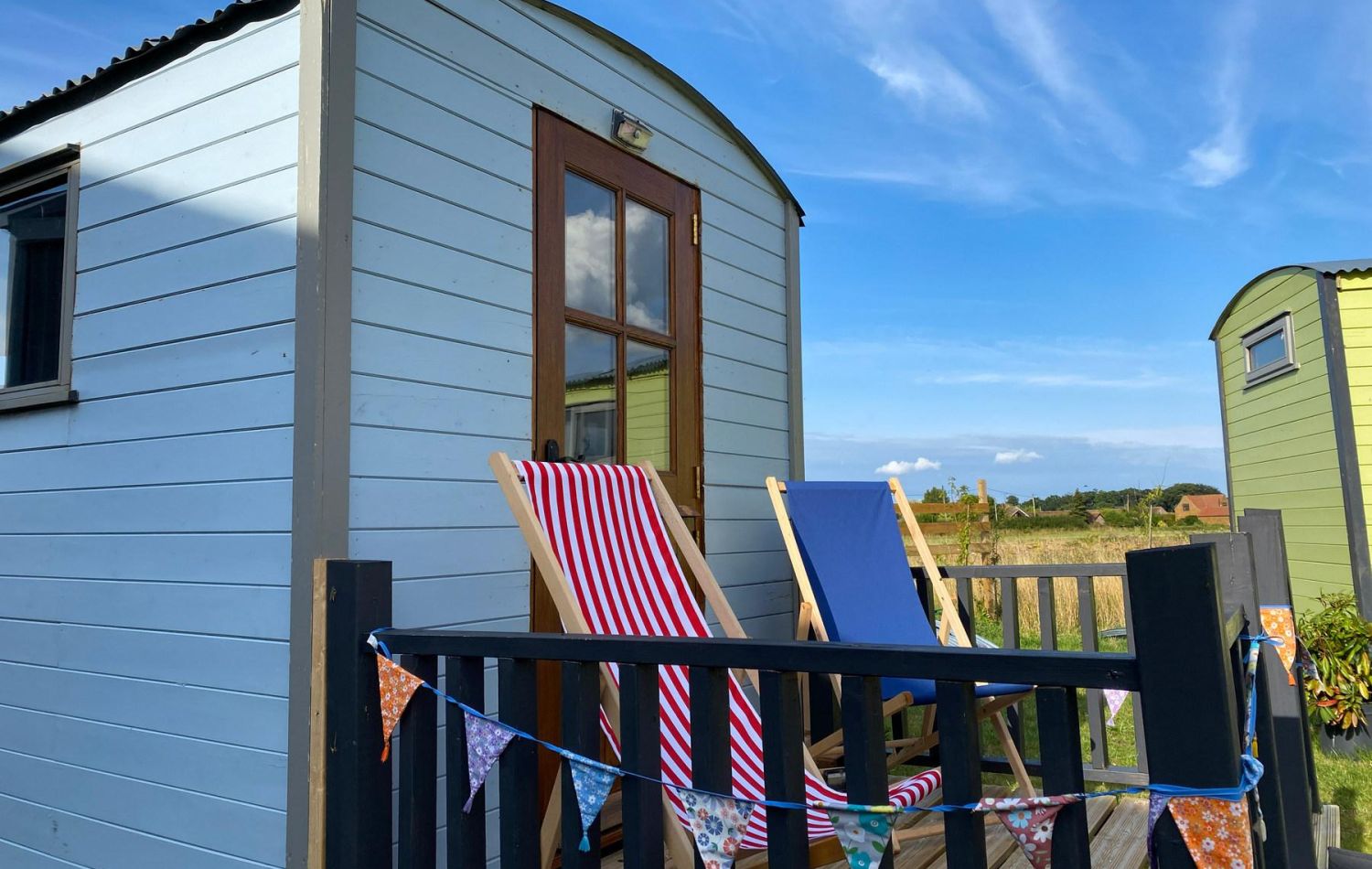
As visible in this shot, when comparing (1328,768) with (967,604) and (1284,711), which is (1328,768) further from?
(1284,711)

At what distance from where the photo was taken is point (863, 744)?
4.13 ft

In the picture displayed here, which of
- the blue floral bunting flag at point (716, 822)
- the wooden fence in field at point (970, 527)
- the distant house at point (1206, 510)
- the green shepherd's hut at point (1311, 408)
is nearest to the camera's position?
the blue floral bunting flag at point (716, 822)

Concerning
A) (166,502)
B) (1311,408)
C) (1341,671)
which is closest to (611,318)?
(166,502)

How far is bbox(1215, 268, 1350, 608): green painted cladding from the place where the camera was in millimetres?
6488

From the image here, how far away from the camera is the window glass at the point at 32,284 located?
301 centimetres

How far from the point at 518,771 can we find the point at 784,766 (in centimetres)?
57

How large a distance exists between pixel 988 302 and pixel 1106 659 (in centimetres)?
1514

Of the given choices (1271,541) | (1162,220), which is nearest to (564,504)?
(1271,541)

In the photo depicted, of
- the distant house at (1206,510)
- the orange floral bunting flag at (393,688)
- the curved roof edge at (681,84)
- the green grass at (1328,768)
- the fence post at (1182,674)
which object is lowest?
the green grass at (1328,768)

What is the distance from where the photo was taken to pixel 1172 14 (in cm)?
714

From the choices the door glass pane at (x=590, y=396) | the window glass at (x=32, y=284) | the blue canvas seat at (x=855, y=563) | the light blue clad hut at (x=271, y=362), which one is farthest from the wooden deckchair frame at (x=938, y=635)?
the window glass at (x=32, y=284)

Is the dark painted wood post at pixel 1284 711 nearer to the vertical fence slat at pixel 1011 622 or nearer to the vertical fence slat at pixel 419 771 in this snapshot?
the vertical fence slat at pixel 1011 622

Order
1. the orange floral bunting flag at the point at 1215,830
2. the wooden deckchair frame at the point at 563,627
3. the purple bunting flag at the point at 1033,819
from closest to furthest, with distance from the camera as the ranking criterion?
1. the orange floral bunting flag at the point at 1215,830
2. the purple bunting flag at the point at 1033,819
3. the wooden deckchair frame at the point at 563,627

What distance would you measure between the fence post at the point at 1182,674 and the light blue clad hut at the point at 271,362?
1.75m
